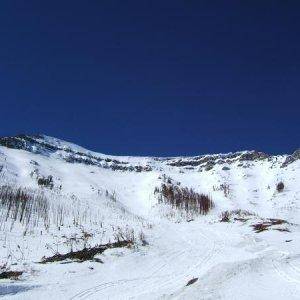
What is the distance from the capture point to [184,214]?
5953cm

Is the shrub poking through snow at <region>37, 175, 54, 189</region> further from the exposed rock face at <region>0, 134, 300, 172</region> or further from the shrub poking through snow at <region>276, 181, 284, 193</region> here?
the shrub poking through snow at <region>276, 181, 284, 193</region>

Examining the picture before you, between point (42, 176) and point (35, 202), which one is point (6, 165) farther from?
point (35, 202)

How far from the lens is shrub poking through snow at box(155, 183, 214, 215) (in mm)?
62550

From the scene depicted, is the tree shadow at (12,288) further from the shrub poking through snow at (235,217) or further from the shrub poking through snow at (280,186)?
the shrub poking through snow at (280,186)

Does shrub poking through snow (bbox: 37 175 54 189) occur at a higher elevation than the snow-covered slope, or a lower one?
higher

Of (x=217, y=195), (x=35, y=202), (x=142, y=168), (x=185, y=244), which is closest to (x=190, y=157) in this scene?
(x=142, y=168)

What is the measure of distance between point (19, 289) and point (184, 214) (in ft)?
161

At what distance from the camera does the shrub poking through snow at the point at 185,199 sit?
6255 cm

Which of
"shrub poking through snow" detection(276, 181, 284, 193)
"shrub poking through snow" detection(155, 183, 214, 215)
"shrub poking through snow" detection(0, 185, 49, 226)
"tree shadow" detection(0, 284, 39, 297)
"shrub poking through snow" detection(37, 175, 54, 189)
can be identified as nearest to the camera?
"tree shadow" detection(0, 284, 39, 297)

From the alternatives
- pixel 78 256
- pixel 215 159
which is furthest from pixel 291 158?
pixel 78 256

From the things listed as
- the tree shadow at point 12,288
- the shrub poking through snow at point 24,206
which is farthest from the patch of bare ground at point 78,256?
the shrub poking through snow at point 24,206

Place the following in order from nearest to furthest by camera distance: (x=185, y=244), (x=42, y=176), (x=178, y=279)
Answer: (x=178, y=279)
(x=185, y=244)
(x=42, y=176)

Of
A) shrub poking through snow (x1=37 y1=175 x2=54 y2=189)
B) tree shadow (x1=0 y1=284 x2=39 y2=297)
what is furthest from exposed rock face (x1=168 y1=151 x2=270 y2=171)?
tree shadow (x1=0 y1=284 x2=39 y2=297)

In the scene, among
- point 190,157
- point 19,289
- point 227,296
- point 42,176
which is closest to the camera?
point 227,296
